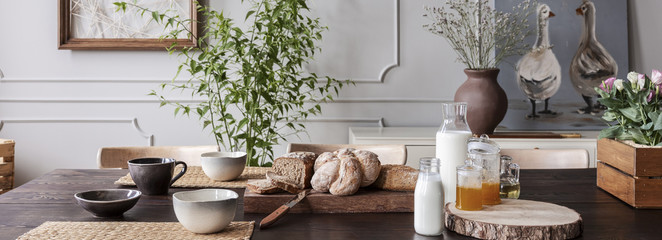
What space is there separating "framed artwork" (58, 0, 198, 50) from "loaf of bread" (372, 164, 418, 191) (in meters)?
2.17

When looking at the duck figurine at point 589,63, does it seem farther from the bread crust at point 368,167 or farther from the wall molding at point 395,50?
the bread crust at point 368,167

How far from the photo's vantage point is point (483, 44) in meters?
3.16

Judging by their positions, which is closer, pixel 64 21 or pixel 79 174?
pixel 79 174

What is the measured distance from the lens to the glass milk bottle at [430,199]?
43.4 inches

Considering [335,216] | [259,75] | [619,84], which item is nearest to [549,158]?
[619,84]

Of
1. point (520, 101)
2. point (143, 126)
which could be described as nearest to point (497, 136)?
point (520, 101)

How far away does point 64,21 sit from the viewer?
328 cm

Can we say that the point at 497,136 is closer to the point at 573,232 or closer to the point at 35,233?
the point at 573,232

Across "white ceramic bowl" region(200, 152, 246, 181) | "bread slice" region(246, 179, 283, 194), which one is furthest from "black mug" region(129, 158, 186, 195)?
"bread slice" region(246, 179, 283, 194)

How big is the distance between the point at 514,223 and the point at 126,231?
0.75 metres

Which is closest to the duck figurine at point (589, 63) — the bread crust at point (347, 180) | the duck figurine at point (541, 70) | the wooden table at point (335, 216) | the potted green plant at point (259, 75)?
the duck figurine at point (541, 70)

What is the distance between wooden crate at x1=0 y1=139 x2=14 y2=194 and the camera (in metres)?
2.76

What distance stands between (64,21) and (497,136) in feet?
7.87

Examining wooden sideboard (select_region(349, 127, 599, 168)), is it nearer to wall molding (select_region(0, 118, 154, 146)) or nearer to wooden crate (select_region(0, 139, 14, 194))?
wall molding (select_region(0, 118, 154, 146))
